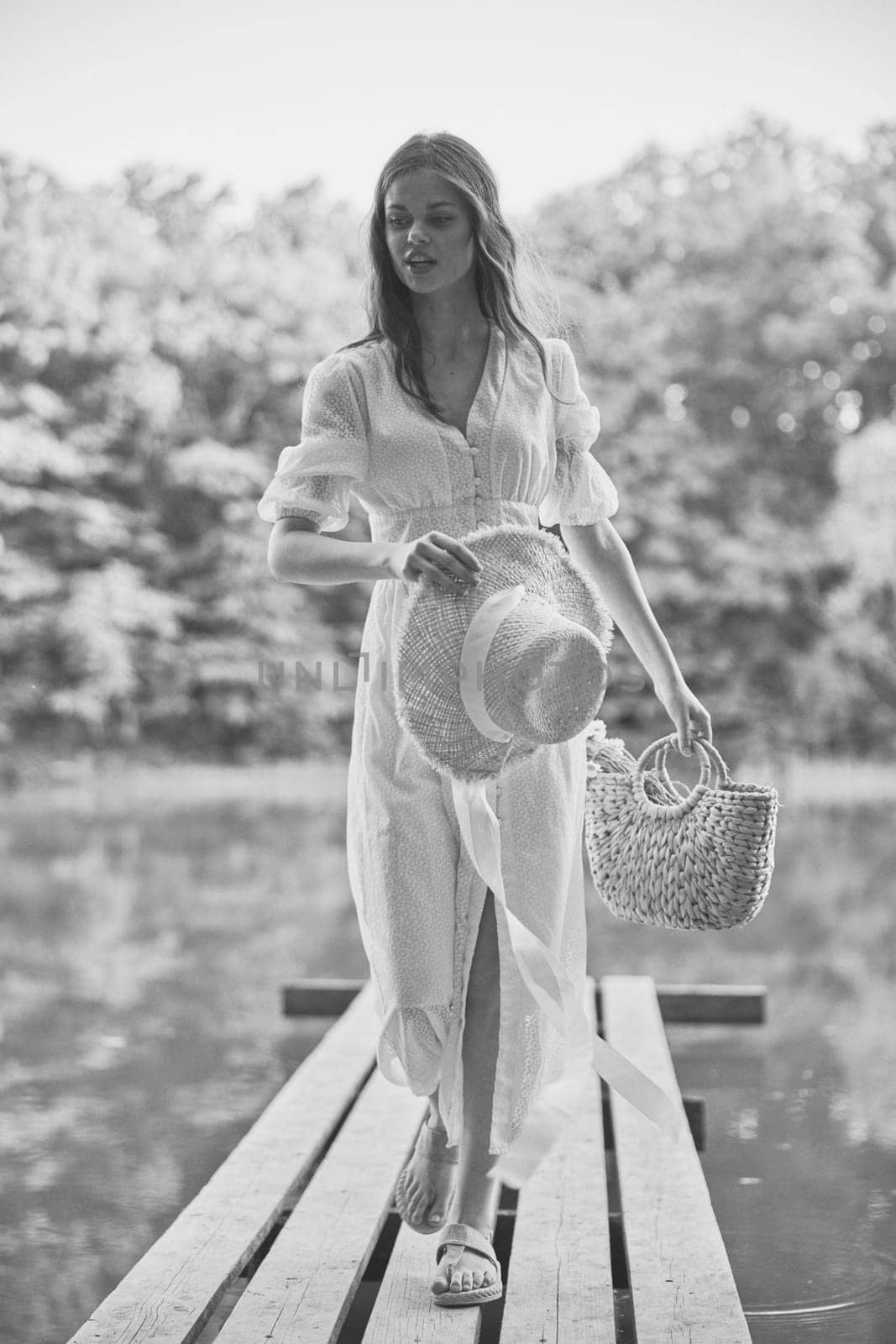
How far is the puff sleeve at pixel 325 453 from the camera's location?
1777 millimetres

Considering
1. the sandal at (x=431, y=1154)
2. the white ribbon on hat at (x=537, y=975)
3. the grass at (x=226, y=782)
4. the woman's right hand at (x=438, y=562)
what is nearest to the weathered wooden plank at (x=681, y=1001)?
the sandal at (x=431, y=1154)

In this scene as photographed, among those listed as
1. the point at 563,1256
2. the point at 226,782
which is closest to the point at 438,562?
the point at 563,1256

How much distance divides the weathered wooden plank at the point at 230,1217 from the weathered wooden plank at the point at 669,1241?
45cm

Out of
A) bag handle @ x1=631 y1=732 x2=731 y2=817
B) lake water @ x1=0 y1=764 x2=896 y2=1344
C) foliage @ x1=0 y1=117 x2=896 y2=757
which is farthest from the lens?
foliage @ x1=0 y1=117 x2=896 y2=757

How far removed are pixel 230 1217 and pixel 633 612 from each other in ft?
2.94

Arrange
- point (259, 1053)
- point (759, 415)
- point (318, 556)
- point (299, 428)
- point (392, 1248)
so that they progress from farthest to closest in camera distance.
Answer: point (759, 415) < point (299, 428) < point (259, 1053) < point (392, 1248) < point (318, 556)

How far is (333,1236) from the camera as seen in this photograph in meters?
1.96

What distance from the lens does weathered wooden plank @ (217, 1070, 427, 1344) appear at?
166cm

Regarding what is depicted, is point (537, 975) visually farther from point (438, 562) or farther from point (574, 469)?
point (574, 469)

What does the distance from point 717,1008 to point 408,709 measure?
7.58 ft

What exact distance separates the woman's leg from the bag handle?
9.7 inches

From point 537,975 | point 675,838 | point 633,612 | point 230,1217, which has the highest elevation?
point 633,612

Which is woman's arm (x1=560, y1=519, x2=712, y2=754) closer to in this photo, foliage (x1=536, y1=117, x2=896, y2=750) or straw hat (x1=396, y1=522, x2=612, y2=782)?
straw hat (x1=396, y1=522, x2=612, y2=782)

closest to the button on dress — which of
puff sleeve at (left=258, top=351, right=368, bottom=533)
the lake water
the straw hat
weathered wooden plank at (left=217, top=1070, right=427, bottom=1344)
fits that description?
puff sleeve at (left=258, top=351, right=368, bottom=533)
